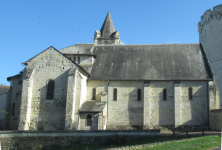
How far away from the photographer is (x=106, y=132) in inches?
731

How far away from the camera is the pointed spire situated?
44000 millimetres

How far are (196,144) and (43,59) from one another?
1804 centimetres

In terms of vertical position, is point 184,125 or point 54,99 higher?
point 54,99

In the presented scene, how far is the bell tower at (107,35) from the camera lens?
43.3m

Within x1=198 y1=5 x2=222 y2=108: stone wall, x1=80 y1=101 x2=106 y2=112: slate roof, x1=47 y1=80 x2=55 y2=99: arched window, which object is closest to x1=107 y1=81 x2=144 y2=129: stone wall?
x1=80 y1=101 x2=106 y2=112: slate roof

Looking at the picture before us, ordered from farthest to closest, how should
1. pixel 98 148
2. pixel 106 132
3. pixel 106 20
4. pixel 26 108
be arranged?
pixel 106 20
pixel 26 108
pixel 106 132
pixel 98 148

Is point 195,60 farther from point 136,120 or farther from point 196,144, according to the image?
point 196,144

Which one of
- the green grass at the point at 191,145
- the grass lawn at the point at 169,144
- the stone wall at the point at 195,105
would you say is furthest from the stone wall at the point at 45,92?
the stone wall at the point at 195,105

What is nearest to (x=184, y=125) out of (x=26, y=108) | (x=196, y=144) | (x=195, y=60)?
(x=195, y=60)

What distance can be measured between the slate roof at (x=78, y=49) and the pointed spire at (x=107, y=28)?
1365 centimetres

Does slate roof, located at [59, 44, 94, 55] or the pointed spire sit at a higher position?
the pointed spire

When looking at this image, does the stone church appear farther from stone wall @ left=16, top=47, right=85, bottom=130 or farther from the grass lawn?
the grass lawn

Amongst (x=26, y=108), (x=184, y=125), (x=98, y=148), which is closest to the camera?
(x=98, y=148)

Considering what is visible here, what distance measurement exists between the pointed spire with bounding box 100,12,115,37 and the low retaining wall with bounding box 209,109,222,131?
1014 inches
